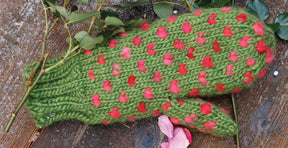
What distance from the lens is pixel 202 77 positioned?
1062 millimetres

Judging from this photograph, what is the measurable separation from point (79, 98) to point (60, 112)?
0.09 metres

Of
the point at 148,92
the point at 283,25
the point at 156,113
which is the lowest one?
the point at 156,113

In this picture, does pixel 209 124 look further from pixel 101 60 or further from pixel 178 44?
pixel 101 60

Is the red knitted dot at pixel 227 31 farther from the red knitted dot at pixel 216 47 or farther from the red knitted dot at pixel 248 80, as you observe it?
the red knitted dot at pixel 248 80

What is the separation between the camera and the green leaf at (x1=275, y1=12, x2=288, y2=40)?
44.9 inches

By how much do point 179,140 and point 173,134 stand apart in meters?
0.03

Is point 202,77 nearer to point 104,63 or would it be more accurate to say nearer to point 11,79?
point 104,63

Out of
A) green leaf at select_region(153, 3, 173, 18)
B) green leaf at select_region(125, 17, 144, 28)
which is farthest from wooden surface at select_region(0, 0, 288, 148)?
green leaf at select_region(153, 3, 173, 18)

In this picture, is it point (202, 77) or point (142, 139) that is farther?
point (142, 139)

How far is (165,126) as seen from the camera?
1.14m

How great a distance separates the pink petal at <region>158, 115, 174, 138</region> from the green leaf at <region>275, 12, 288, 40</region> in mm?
572

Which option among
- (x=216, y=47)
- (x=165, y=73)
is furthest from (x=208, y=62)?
(x=165, y=73)

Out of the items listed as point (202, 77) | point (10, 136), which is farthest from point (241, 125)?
point (10, 136)

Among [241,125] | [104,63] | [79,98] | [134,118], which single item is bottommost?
[241,125]
